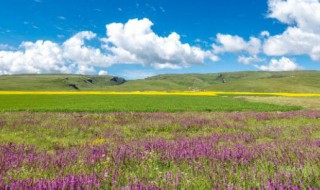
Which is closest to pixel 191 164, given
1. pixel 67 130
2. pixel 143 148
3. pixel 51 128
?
pixel 143 148

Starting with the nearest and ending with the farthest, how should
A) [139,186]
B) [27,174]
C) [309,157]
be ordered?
[139,186] < [27,174] < [309,157]

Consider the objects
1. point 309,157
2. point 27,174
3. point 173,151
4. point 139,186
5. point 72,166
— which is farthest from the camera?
point 173,151

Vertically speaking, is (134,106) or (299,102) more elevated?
(134,106)

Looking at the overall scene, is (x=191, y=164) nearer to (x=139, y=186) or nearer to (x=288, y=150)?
(x=139, y=186)

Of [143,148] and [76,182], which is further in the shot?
[143,148]

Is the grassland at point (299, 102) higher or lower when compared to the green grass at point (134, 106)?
lower

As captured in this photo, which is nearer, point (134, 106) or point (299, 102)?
point (134, 106)

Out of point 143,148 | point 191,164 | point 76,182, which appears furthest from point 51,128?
point 76,182

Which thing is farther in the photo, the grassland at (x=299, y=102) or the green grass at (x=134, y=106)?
the grassland at (x=299, y=102)

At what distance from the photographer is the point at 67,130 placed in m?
12.8

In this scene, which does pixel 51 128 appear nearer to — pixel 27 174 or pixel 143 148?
pixel 143 148

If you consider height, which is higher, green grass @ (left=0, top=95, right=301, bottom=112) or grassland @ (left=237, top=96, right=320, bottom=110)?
green grass @ (left=0, top=95, right=301, bottom=112)

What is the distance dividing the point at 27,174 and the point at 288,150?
541cm

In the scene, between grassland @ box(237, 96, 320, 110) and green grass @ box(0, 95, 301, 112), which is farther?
grassland @ box(237, 96, 320, 110)
